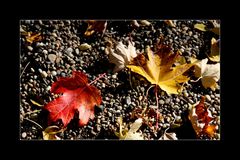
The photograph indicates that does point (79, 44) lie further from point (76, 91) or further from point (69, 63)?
point (76, 91)

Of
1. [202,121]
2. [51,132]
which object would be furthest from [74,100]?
[202,121]

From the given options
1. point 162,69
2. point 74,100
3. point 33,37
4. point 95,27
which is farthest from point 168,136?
point 33,37

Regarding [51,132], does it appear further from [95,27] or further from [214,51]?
[214,51]

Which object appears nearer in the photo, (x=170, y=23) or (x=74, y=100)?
(x=74, y=100)

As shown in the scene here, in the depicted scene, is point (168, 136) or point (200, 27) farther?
point (200, 27)

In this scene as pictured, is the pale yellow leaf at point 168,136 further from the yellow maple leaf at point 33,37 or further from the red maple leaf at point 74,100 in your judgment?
the yellow maple leaf at point 33,37

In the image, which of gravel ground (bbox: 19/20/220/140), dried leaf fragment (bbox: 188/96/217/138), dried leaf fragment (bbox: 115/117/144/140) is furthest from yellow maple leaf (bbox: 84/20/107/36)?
dried leaf fragment (bbox: 188/96/217/138)

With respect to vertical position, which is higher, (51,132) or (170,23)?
(170,23)

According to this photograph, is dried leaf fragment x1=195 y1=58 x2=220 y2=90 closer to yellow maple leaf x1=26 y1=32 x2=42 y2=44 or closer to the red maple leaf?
the red maple leaf

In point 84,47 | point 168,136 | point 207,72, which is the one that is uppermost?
point 84,47

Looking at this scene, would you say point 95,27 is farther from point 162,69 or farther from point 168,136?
point 168,136
